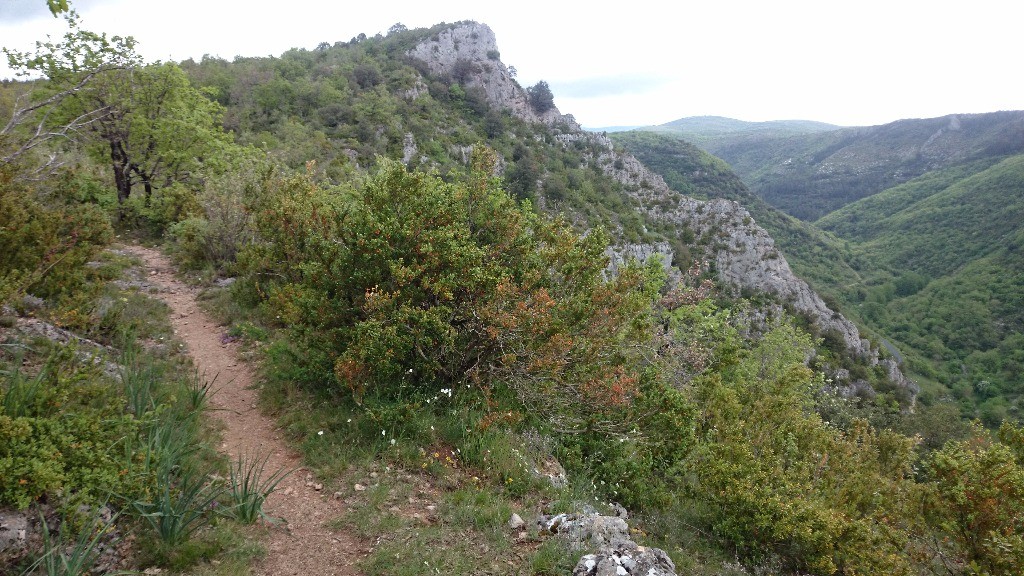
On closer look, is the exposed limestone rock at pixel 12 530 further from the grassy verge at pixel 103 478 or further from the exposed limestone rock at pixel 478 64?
the exposed limestone rock at pixel 478 64

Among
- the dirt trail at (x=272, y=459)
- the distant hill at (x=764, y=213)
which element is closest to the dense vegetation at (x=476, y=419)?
the dirt trail at (x=272, y=459)

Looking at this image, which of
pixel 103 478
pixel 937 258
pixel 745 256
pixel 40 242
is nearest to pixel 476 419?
pixel 103 478

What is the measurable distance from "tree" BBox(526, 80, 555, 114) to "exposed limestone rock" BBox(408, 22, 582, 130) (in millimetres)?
730

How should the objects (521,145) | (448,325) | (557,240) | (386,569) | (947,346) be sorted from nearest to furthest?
(386,569), (448,325), (557,240), (521,145), (947,346)

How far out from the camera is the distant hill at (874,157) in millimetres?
128250

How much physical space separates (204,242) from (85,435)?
9.61 metres

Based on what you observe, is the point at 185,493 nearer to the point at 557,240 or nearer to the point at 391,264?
the point at 391,264

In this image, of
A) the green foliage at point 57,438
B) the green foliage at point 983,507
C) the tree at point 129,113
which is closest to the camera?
the green foliage at point 57,438

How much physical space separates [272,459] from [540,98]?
76826mm

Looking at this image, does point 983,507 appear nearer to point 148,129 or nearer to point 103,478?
point 103,478

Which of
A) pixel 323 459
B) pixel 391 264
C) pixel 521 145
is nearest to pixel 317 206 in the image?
pixel 391 264

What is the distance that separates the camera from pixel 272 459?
17.2 ft

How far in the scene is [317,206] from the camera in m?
8.12

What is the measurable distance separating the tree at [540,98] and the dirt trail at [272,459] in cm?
7194
